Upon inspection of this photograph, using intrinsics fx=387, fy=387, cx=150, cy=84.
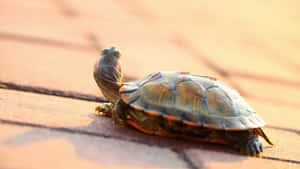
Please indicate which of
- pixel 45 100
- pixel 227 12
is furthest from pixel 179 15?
pixel 45 100

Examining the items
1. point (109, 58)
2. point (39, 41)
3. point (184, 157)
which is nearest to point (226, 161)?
point (184, 157)

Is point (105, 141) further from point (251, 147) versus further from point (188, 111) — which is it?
point (251, 147)

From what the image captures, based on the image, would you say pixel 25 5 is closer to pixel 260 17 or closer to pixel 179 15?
pixel 179 15

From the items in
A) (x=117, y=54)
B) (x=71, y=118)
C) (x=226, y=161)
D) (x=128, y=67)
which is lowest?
(x=226, y=161)

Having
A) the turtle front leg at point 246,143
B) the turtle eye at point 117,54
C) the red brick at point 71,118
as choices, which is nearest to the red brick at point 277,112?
the red brick at point 71,118

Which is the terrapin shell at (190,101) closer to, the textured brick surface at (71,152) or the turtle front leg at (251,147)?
the turtle front leg at (251,147)

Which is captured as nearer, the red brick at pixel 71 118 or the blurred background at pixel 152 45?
the red brick at pixel 71 118
